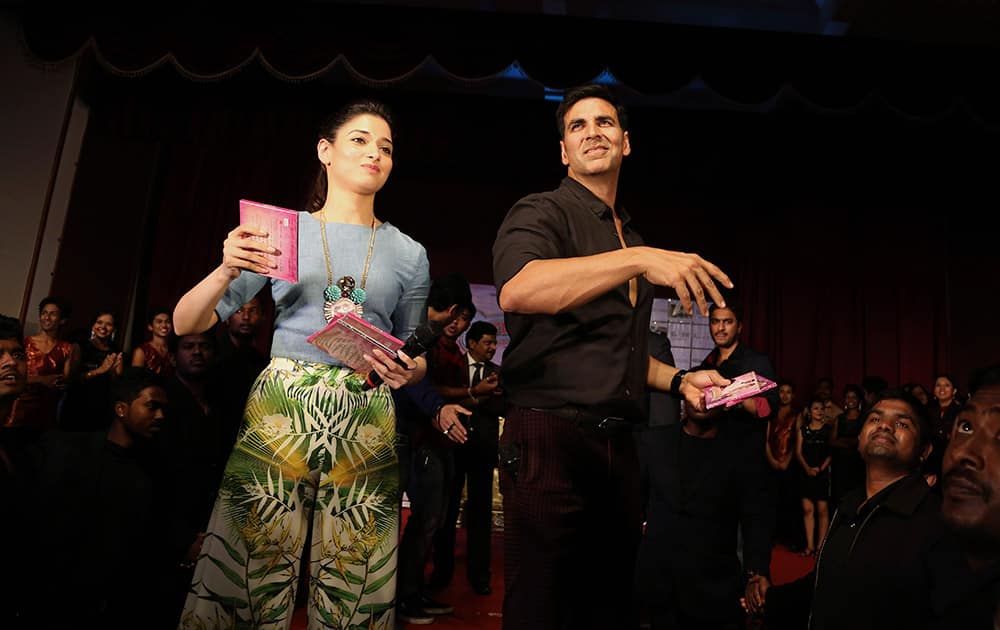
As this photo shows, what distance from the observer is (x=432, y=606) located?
3898mm

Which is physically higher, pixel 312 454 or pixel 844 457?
pixel 844 457

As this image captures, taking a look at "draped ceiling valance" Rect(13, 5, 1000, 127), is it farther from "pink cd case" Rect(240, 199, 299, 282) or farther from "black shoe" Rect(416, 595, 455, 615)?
"pink cd case" Rect(240, 199, 299, 282)

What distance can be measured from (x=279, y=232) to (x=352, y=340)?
0.91 feet

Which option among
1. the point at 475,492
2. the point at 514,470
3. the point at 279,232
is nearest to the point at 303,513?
the point at 514,470

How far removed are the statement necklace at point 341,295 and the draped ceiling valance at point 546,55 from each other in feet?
16.5

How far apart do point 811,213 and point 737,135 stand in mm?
1311

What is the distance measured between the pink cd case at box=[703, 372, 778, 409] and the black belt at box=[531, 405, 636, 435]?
1.04ft

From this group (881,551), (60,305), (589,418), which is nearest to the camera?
(589,418)

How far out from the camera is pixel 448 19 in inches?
259

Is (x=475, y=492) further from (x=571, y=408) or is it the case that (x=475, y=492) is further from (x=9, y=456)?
(x=571, y=408)

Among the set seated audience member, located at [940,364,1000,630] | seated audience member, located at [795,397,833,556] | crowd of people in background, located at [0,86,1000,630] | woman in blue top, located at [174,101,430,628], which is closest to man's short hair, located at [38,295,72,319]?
crowd of people in background, located at [0,86,1000,630]

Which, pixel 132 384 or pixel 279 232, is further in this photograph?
pixel 132 384

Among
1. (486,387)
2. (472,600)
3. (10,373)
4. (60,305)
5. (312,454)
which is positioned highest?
(60,305)

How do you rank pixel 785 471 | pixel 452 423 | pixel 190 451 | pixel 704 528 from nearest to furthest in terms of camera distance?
pixel 452 423 < pixel 704 528 < pixel 190 451 < pixel 785 471
